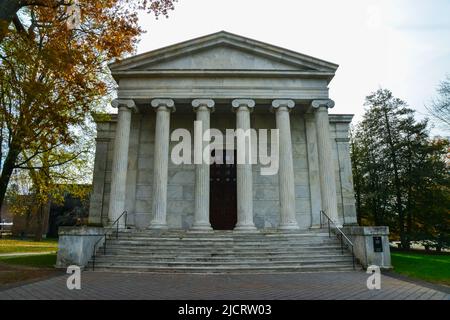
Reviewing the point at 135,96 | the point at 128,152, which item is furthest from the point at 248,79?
the point at 128,152

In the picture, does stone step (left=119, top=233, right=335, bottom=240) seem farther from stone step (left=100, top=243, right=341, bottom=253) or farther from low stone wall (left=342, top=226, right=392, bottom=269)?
low stone wall (left=342, top=226, right=392, bottom=269)

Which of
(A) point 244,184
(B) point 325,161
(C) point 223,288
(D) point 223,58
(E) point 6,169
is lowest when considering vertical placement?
(C) point 223,288

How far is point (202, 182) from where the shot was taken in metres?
18.1

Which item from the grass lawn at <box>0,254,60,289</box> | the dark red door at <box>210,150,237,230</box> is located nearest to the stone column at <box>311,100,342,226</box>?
the dark red door at <box>210,150,237,230</box>

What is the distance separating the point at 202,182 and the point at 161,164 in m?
2.58

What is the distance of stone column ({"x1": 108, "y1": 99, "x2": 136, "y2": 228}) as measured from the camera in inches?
711

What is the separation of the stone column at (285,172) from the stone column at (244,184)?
169cm

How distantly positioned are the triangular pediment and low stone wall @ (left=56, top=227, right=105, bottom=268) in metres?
10.2

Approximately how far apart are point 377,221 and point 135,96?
25260 millimetres

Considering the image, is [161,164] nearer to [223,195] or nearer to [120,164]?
[120,164]

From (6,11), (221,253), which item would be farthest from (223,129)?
(6,11)

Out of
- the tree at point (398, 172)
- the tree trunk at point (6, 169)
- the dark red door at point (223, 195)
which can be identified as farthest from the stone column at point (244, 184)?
the tree at point (398, 172)

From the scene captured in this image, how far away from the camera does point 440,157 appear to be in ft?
95.2

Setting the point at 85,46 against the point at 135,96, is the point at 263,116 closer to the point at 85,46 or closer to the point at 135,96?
the point at 135,96
